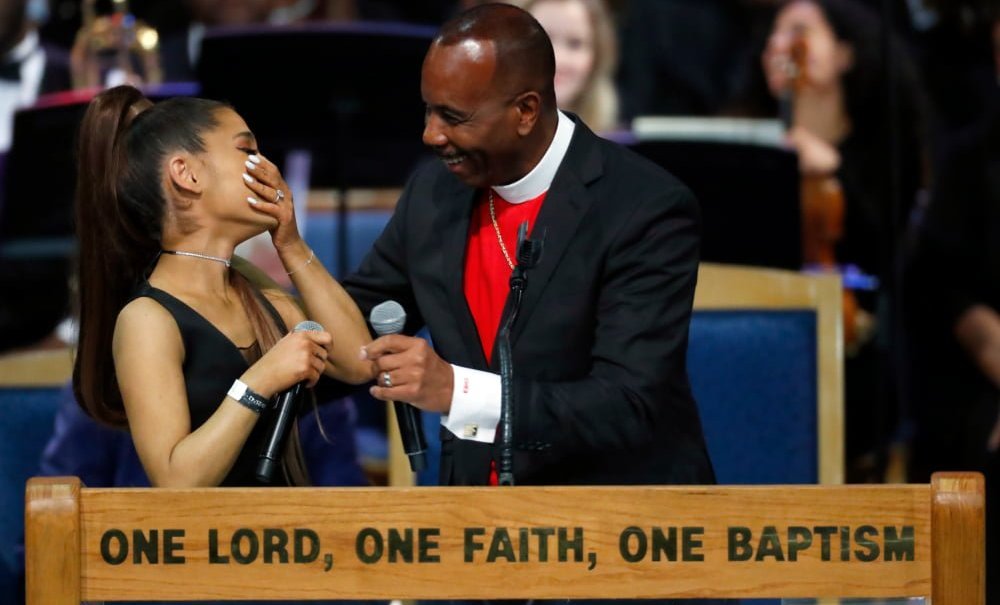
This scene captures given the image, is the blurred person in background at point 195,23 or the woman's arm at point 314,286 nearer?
the woman's arm at point 314,286

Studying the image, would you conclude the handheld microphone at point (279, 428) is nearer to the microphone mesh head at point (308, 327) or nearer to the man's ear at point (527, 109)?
the microphone mesh head at point (308, 327)

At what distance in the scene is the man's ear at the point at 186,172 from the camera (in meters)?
2.10

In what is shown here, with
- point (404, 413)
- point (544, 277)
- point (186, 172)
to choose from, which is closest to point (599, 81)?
point (544, 277)

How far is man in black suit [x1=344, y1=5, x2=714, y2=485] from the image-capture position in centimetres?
207

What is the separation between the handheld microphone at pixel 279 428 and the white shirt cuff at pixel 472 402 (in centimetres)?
19

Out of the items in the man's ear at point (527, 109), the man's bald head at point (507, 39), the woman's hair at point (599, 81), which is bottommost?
the man's ear at point (527, 109)

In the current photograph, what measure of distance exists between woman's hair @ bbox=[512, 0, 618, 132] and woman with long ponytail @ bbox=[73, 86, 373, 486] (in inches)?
108

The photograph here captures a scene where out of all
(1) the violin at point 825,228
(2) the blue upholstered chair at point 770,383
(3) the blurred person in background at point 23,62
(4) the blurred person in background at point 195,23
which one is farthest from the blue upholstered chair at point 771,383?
(3) the blurred person in background at point 23,62

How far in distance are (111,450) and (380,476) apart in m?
1.07

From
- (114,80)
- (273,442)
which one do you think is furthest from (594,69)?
(273,442)

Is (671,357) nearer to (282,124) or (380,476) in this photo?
(380,476)

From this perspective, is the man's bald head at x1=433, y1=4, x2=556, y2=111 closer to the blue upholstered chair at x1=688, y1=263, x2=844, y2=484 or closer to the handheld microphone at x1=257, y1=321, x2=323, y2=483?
the handheld microphone at x1=257, y1=321, x2=323, y2=483

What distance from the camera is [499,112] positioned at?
2.10 meters

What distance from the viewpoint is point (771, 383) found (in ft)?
9.76
